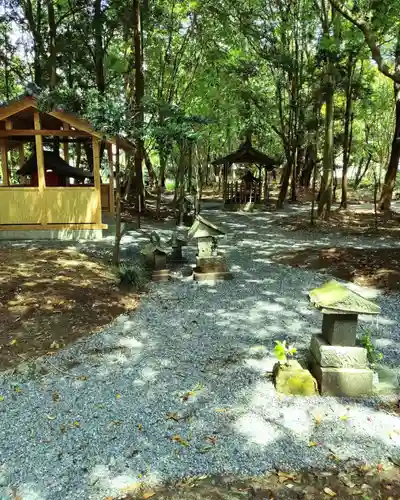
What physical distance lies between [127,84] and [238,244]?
482 inches

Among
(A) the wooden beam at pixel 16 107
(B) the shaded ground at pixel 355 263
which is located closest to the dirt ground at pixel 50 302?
(A) the wooden beam at pixel 16 107

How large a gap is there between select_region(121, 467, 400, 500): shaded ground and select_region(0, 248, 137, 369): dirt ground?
8.42ft

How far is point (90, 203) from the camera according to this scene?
1055cm

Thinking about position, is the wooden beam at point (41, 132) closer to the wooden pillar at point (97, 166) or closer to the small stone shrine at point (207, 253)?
the wooden pillar at point (97, 166)

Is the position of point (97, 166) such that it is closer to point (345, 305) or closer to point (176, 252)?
point (176, 252)

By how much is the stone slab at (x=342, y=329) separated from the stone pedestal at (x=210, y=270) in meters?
4.04

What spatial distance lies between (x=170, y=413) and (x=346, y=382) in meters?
1.63

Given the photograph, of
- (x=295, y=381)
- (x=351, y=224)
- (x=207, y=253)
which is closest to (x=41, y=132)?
(x=207, y=253)

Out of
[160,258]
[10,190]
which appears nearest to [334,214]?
[160,258]

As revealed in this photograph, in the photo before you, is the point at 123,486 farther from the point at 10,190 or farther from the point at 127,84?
the point at 127,84

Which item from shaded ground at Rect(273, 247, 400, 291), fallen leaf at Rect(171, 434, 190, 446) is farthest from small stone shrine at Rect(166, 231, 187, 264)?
fallen leaf at Rect(171, 434, 190, 446)

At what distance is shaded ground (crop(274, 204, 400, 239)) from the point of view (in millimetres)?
12554

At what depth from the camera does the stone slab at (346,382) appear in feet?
11.7

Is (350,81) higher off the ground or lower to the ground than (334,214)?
higher
